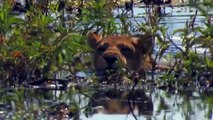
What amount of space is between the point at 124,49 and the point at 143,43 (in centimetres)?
24

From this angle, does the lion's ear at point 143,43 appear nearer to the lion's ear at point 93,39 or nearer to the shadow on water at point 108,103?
the lion's ear at point 93,39

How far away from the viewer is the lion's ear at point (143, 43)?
9250 millimetres

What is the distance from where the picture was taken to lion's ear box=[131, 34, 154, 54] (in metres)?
9.25

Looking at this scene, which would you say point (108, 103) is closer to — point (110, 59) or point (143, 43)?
point (110, 59)

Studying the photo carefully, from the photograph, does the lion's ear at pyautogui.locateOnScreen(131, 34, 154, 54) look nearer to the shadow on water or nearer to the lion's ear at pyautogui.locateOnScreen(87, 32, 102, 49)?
the lion's ear at pyautogui.locateOnScreen(87, 32, 102, 49)

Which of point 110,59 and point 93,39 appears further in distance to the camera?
point 93,39

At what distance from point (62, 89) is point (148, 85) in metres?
0.70

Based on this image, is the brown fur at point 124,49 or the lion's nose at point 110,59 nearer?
the lion's nose at point 110,59

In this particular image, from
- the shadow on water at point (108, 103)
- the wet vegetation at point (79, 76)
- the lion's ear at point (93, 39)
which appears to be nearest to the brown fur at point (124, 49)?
the lion's ear at point (93, 39)

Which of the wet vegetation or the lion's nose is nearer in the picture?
the wet vegetation

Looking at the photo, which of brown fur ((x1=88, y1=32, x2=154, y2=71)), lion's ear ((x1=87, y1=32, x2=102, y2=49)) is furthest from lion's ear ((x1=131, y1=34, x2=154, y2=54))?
lion's ear ((x1=87, y1=32, x2=102, y2=49))

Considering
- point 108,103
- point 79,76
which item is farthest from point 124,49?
point 108,103

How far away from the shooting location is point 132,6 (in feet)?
43.4

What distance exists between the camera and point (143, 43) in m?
9.43
